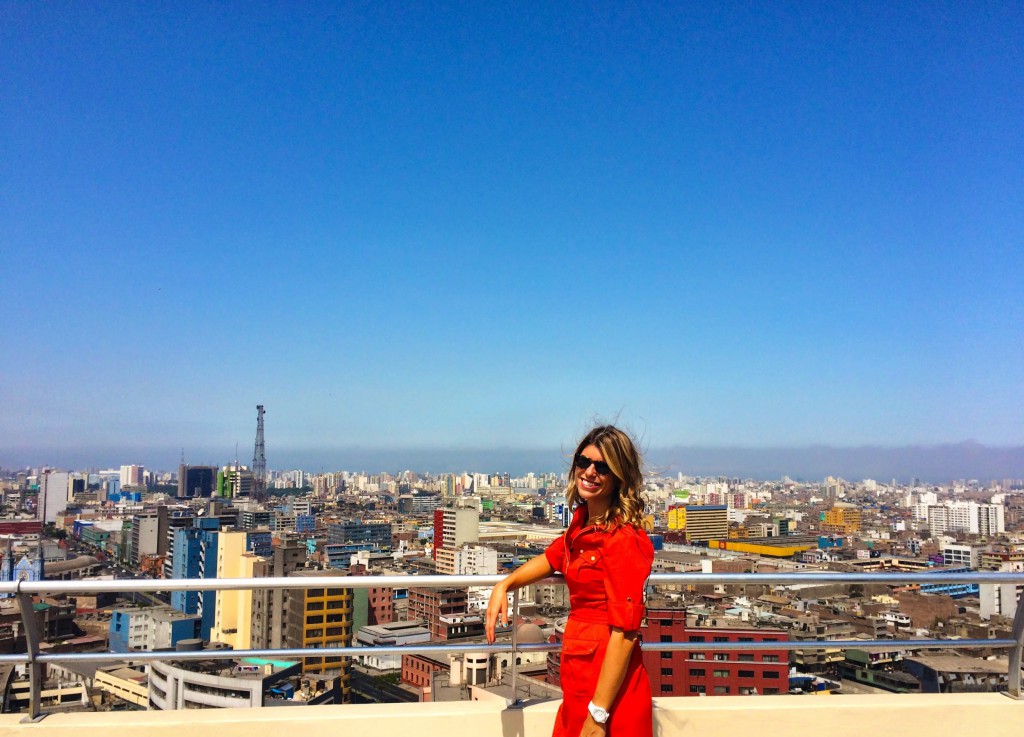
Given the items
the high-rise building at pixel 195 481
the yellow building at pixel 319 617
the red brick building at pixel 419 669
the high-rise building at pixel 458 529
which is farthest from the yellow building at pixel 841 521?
the high-rise building at pixel 195 481

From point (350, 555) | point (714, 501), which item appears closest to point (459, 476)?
point (714, 501)

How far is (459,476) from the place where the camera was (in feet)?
218

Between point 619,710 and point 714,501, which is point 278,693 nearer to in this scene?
point 619,710

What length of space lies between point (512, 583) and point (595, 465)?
14.1 inches

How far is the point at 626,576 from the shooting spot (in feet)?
3.51

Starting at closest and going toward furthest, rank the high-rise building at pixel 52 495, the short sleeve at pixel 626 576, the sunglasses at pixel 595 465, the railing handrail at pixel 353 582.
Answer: the short sleeve at pixel 626 576, the sunglasses at pixel 595 465, the railing handrail at pixel 353 582, the high-rise building at pixel 52 495

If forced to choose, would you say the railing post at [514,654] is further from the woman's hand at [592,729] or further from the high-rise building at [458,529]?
the high-rise building at [458,529]

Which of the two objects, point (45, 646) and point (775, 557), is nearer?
point (45, 646)

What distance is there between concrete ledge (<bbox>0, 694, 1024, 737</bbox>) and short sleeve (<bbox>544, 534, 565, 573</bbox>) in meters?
0.54

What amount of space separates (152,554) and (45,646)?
27.6 m

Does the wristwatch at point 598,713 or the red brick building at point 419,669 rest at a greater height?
the wristwatch at point 598,713

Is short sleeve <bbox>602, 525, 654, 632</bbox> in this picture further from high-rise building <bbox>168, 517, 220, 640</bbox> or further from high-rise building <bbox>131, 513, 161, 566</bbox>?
high-rise building <bbox>131, 513, 161, 566</bbox>

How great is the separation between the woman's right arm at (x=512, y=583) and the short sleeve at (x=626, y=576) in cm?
25

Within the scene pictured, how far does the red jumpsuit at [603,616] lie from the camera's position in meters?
1.07
